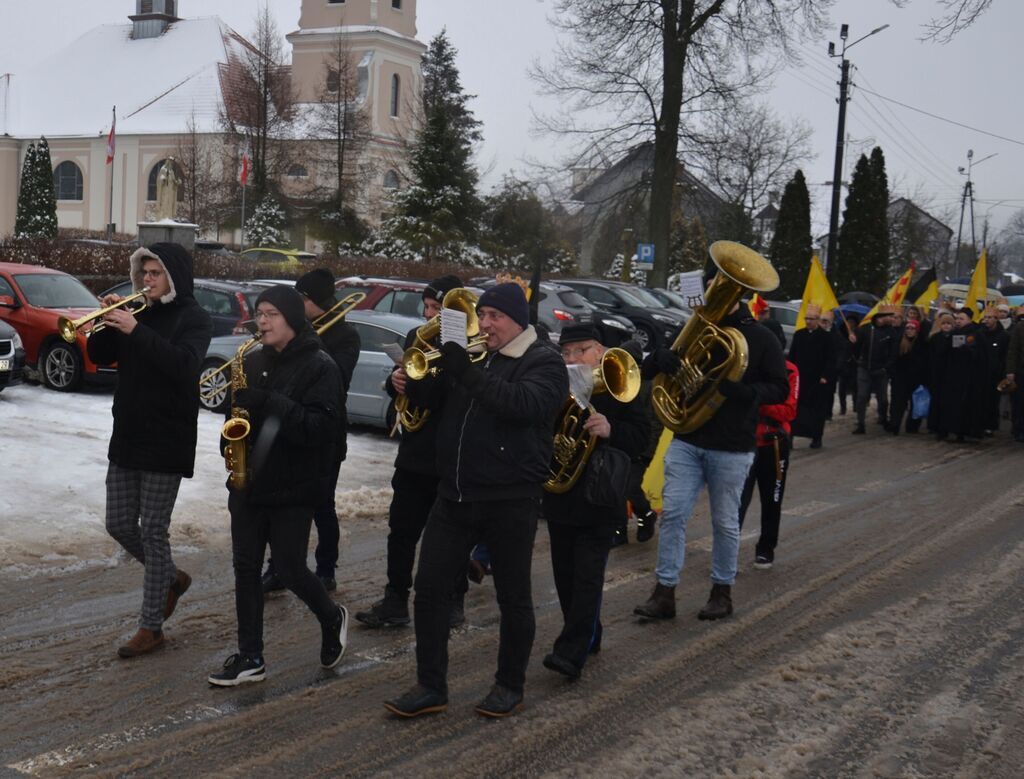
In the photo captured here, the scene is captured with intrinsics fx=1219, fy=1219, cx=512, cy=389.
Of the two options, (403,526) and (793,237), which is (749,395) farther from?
(793,237)

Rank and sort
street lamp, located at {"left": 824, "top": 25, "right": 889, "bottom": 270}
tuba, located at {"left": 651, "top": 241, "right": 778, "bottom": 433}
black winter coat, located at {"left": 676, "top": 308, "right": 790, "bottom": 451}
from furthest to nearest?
street lamp, located at {"left": 824, "top": 25, "right": 889, "bottom": 270} → black winter coat, located at {"left": 676, "top": 308, "right": 790, "bottom": 451} → tuba, located at {"left": 651, "top": 241, "right": 778, "bottom": 433}

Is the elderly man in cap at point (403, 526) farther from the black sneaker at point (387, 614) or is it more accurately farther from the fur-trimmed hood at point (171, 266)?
the fur-trimmed hood at point (171, 266)

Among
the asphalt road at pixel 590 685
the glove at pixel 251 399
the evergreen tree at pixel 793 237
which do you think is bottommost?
the asphalt road at pixel 590 685

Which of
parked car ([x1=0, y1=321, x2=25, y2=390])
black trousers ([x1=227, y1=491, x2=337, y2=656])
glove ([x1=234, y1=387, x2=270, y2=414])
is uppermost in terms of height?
glove ([x1=234, y1=387, x2=270, y2=414])

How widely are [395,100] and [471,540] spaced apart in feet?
214

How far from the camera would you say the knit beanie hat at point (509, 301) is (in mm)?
5344

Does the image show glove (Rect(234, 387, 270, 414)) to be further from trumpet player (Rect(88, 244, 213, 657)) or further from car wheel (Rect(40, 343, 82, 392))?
car wheel (Rect(40, 343, 82, 392))

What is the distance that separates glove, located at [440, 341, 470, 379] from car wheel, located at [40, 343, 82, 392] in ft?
37.4

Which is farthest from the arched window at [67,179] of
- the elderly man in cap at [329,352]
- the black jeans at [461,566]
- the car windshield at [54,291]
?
the black jeans at [461,566]

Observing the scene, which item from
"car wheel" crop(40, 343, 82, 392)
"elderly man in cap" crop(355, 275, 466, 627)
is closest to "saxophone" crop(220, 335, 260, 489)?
"elderly man in cap" crop(355, 275, 466, 627)

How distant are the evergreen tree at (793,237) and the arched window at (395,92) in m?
31.4

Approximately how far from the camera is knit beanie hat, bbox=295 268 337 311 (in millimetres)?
7316

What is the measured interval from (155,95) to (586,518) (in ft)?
216

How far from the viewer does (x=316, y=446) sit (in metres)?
5.64
